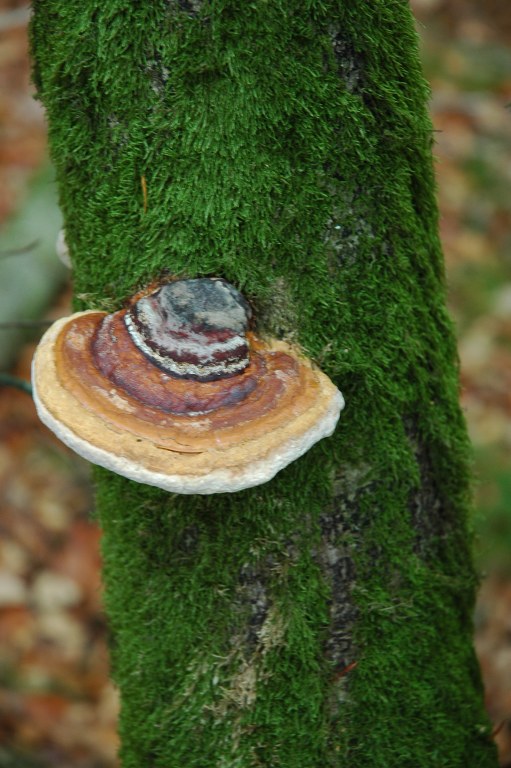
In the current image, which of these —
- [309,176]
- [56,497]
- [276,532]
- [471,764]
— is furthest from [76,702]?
[309,176]

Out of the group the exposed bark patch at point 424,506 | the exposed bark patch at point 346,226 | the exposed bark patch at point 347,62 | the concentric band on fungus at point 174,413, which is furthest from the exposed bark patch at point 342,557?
the exposed bark patch at point 347,62

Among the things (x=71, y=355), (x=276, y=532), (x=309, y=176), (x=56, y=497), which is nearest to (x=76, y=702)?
(x=56, y=497)

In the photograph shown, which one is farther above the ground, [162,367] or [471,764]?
[162,367]

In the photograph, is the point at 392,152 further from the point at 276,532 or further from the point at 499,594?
the point at 499,594

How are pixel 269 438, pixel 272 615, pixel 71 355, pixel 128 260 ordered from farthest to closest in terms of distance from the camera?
pixel 272 615 < pixel 128 260 < pixel 71 355 < pixel 269 438

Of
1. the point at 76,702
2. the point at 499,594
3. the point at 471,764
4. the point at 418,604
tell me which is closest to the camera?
the point at 418,604

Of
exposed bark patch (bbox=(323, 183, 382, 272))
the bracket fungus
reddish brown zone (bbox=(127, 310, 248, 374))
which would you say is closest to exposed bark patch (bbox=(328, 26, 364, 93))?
exposed bark patch (bbox=(323, 183, 382, 272))

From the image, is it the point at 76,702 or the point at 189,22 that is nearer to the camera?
the point at 189,22

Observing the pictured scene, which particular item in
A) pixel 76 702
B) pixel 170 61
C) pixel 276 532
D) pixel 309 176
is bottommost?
pixel 76 702
